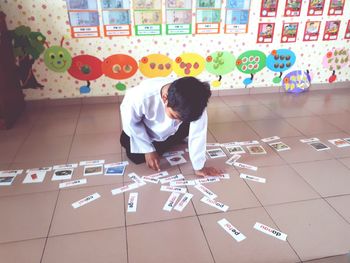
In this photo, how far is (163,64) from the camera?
121 inches

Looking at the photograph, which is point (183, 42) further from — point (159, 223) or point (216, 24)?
point (159, 223)

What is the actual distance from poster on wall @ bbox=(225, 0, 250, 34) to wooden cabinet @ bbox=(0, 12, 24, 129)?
2.19 metres

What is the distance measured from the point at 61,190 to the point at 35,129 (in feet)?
3.48

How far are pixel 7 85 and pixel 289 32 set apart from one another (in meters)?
2.98

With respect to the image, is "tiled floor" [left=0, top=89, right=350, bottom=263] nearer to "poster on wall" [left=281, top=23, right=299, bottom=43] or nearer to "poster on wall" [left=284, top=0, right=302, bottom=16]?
"poster on wall" [left=281, top=23, right=299, bottom=43]

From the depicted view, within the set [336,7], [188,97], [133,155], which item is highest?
[336,7]

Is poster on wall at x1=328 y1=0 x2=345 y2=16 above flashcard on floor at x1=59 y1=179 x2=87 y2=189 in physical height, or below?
above

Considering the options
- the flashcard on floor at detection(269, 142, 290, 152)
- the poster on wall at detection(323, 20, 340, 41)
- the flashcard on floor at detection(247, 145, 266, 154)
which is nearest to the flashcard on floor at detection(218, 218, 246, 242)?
the flashcard on floor at detection(247, 145, 266, 154)

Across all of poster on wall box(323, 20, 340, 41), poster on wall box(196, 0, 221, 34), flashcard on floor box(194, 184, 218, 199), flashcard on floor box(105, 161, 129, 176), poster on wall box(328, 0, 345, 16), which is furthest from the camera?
poster on wall box(323, 20, 340, 41)

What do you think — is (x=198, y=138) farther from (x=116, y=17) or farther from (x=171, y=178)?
(x=116, y=17)

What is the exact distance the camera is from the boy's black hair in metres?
1.20

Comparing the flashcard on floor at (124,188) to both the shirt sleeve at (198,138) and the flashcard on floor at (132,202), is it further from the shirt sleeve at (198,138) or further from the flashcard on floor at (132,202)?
the shirt sleeve at (198,138)

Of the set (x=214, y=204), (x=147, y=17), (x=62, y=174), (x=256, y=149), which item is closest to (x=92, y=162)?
(x=62, y=174)

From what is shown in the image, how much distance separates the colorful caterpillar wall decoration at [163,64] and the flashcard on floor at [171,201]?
179 cm
